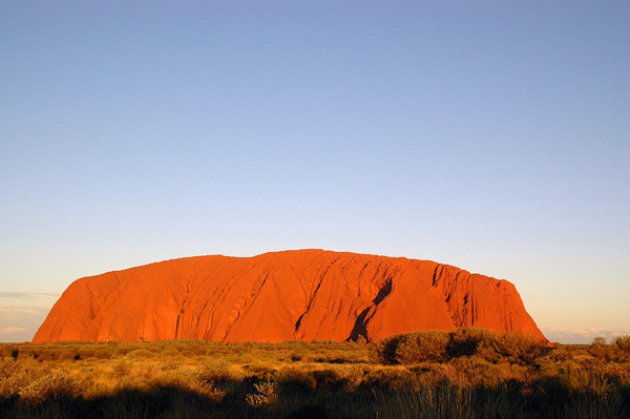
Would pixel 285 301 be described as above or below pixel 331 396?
above

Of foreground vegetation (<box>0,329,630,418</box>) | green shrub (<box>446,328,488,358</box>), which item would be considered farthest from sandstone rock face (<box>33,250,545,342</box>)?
foreground vegetation (<box>0,329,630,418</box>)

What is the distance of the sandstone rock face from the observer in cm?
6544

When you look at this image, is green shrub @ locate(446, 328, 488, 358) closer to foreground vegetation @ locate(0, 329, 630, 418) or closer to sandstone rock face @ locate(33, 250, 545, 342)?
foreground vegetation @ locate(0, 329, 630, 418)

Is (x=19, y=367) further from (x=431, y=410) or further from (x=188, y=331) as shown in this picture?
(x=188, y=331)

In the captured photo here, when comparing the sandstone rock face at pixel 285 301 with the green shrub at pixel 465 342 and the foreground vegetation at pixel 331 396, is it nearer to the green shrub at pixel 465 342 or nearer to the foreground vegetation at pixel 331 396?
the green shrub at pixel 465 342

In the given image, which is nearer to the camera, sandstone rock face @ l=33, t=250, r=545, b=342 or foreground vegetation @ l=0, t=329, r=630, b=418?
foreground vegetation @ l=0, t=329, r=630, b=418

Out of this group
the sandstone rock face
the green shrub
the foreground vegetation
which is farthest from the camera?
the sandstone rock face

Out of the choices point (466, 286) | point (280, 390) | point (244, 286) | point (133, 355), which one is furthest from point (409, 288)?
point (280, 390)

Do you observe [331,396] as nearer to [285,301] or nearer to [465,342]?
[465,342]

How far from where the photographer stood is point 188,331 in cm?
7338

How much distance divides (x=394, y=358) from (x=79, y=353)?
24.5m

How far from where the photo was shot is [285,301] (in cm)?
7144

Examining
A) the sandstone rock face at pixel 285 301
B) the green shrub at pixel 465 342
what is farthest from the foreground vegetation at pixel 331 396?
the sandstone rock face at pixel 285 301

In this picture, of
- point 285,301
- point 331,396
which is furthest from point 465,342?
point 285,301
